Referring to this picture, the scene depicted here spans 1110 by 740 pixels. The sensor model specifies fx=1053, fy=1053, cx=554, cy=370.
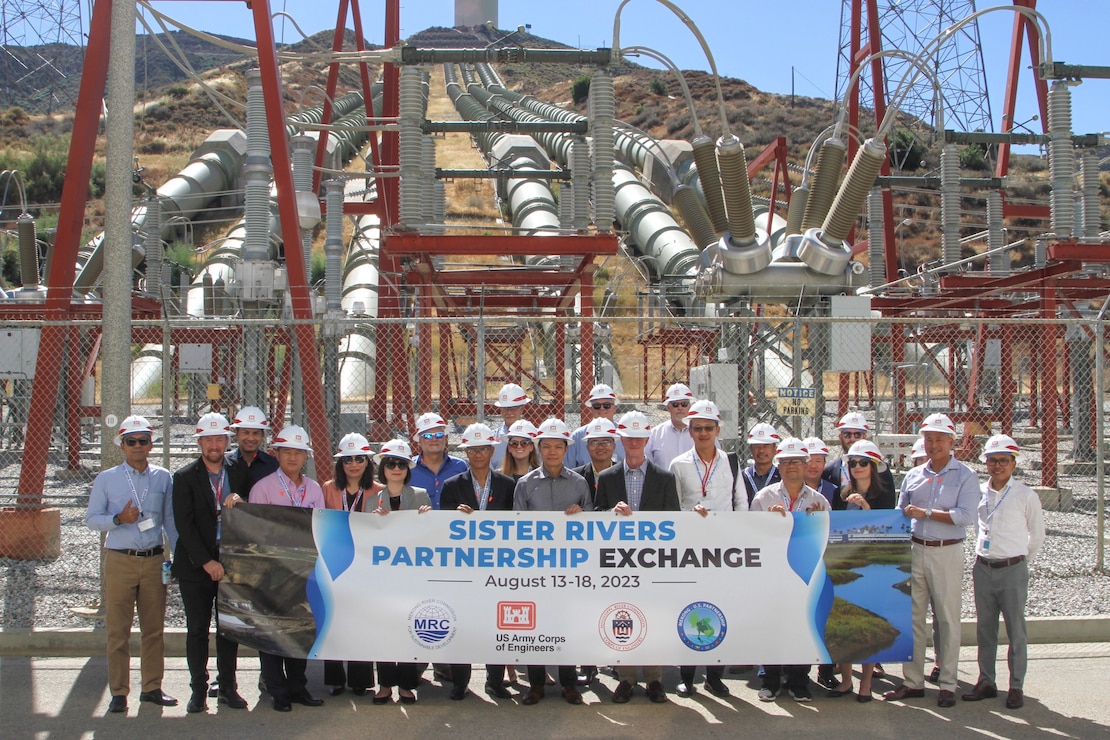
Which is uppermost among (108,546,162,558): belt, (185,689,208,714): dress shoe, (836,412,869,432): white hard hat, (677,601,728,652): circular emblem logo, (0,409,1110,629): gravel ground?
(836,412,869,432): white hard hat

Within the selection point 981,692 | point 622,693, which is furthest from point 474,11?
point 981,692

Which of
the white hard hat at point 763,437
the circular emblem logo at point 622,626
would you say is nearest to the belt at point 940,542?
the white hard hat at point 763,437

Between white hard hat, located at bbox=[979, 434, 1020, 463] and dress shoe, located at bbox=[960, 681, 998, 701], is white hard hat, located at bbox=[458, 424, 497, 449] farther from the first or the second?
dress shoe, located at bbox=[960, 681, 998, 701]

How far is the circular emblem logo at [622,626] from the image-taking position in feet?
20.4

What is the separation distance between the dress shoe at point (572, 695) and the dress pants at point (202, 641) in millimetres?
1980

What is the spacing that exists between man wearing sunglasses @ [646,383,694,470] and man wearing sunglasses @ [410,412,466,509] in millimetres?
1583

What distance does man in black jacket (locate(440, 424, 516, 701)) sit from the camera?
648cm

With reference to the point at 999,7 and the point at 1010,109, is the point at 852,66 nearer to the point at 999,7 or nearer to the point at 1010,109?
the point at 1010,109

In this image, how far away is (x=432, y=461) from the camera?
22.6 ft

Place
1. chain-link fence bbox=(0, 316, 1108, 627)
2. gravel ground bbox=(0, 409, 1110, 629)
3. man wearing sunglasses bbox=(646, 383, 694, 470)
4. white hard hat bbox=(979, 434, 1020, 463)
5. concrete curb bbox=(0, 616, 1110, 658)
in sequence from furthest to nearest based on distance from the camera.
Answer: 1. chain-link fence bbox=(0, 316, 1108, 627)
2. gravel ground bbox=(0, 409, 1110, 629)
3. man wearing sunglasses bbox=(646, 383, 694, 470)
4. concrete curb bbox=(0, 616, 1110, 658)
5. white hard hat bbox=(979, 434, 1020, 463)

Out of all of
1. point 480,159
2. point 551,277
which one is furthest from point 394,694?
point 480,159

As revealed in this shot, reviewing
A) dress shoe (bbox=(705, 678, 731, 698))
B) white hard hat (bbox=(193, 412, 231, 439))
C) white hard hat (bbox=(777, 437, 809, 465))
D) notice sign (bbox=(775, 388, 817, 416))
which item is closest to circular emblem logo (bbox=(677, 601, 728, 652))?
dress shoe (bbox=(705, 678, 731, 698))

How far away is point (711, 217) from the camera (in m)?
13.9

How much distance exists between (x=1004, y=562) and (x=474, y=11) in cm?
11954
